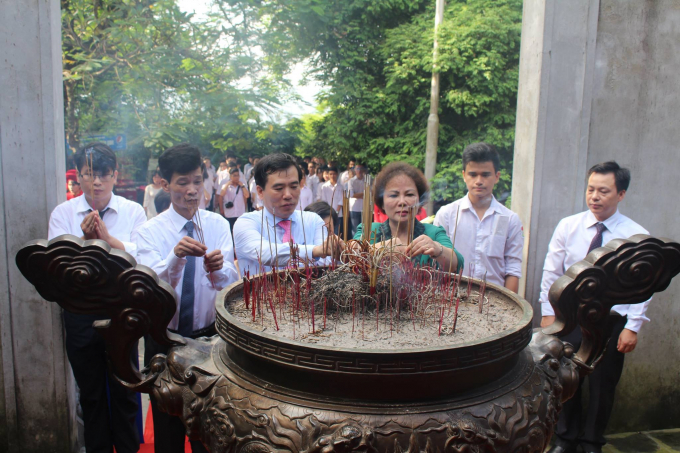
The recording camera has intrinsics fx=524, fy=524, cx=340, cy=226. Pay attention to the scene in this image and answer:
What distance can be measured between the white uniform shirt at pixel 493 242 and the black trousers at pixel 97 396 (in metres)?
2.27

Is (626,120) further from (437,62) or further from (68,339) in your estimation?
(437,62)

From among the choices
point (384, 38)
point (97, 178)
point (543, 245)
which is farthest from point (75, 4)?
point (384, 38)

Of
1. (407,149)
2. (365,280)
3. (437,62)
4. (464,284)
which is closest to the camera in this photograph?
(365,280)

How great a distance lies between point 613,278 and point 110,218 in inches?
107

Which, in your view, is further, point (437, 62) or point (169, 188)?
point (437, 62)

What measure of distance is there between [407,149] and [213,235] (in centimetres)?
1121

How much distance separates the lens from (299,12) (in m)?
12.3

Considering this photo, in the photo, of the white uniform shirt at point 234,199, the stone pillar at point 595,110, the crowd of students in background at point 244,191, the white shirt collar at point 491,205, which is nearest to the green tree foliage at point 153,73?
the crowd of students in background at point 244,191

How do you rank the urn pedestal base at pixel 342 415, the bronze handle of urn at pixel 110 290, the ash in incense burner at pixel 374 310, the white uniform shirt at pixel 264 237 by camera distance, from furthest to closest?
the white uniform shirt at pixel 264 237 < the ash in incense burner at pixel 374 310 < the bronze handle of urn at pixel 110 290 < the urn pedestal base at pixel 342 415

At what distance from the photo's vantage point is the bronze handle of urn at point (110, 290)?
1581 mm

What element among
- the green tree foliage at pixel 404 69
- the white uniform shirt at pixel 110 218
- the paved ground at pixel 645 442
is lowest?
the paved ground at pixel 645 442

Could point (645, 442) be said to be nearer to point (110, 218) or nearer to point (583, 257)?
point (583, 257)

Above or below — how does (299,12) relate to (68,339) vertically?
above

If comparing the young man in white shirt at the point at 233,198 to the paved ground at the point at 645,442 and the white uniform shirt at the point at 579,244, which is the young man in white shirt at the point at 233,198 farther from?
the paved ground at the point at 645,442
